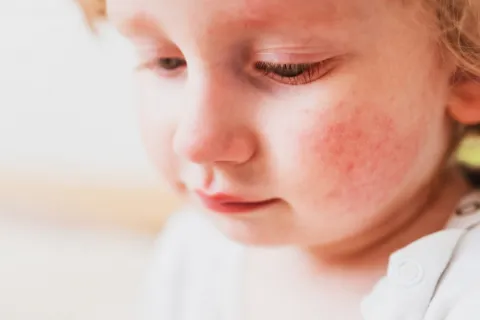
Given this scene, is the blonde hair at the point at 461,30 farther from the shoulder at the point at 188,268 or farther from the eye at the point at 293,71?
the shoulder at the point at 188,268

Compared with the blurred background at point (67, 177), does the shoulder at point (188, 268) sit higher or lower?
lower

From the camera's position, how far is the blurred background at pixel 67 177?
1.05 meters

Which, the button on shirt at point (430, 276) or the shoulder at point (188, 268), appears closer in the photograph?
the button on shirt at point (430, 276)

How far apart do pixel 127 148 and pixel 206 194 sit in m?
0.63

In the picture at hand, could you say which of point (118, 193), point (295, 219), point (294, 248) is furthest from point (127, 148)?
point (295, 219)

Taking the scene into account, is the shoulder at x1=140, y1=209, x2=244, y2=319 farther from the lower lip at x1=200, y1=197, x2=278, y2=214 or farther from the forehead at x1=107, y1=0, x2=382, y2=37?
the forehead at x1=107, y1=0, x2=382, y2=37

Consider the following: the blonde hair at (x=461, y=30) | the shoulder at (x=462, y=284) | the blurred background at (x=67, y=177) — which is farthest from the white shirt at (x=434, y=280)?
the blurred background at (x=67, y=177)

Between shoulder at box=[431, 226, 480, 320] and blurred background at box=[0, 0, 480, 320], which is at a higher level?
blurred background at box=[0, 0, 480, 320]

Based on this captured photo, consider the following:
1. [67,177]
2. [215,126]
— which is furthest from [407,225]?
[67,177]

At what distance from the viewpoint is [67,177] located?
3.79ft

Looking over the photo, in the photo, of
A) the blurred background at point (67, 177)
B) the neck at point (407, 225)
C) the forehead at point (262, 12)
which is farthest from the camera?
the blurred background at point (67, 177)

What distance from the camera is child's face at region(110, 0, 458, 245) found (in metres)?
0.43

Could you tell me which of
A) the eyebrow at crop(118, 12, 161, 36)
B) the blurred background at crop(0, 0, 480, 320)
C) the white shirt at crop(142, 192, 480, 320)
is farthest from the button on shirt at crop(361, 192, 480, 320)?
the blurred background at crop(0, 0, 480, 320)

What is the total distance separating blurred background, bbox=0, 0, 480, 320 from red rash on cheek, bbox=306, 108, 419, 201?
0.62m
